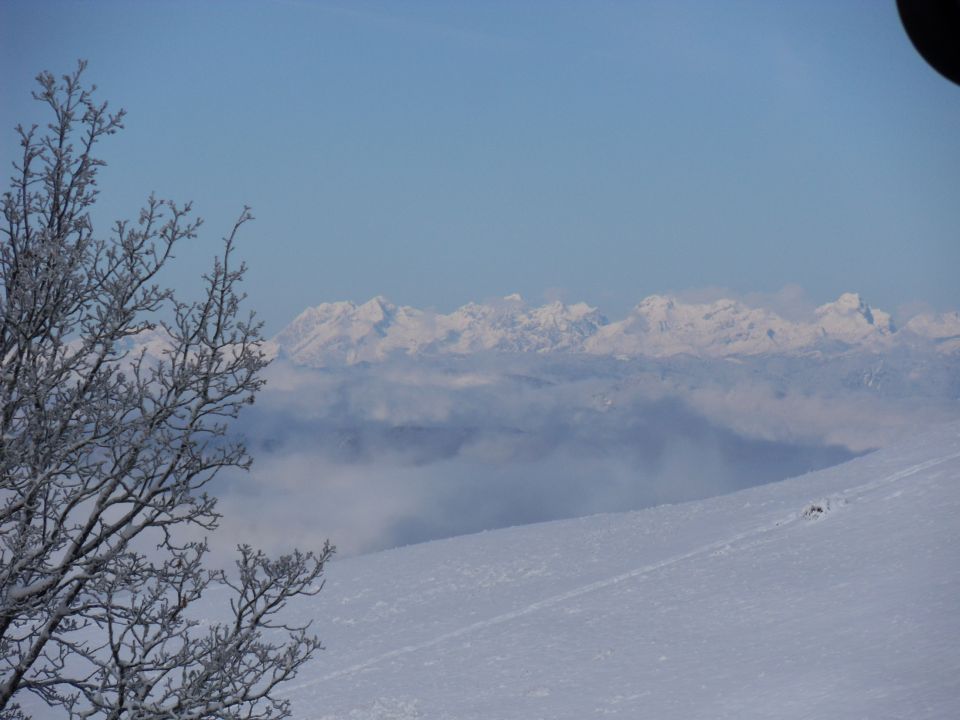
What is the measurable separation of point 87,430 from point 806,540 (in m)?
20.1

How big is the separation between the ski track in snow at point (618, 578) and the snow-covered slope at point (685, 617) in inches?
2.8

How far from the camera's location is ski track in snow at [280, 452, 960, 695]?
2031 cm

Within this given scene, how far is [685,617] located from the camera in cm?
1945

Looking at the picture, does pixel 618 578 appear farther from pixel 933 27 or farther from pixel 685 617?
pixel 933 27

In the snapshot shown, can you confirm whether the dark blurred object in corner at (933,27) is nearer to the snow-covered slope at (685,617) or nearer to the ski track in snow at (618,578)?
the snow-covered slope at (685,617)

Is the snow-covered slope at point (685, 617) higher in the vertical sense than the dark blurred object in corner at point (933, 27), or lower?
lower

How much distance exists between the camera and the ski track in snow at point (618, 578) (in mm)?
20312

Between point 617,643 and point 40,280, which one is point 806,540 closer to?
point 617,643

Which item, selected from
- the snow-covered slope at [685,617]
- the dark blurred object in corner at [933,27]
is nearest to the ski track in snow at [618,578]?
the snow-covered slope at [685,617]

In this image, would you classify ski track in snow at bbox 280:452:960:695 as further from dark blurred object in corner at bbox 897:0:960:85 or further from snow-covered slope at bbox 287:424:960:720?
Result: dark blurred object in corner at bbox 897:0:960:85

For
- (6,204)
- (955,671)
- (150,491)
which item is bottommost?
(955,671)

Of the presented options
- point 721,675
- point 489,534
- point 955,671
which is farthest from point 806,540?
point 489,534

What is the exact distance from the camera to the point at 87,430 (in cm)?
697

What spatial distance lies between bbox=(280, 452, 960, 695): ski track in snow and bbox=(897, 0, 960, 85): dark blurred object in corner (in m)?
20.0
